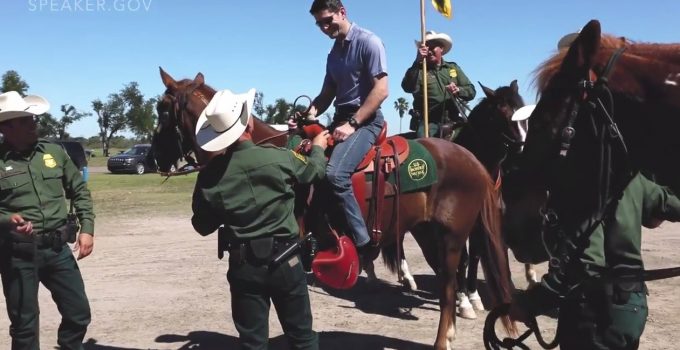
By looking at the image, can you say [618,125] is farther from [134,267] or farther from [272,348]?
[134,267]

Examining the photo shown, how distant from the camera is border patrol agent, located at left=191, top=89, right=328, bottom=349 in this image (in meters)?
3.32

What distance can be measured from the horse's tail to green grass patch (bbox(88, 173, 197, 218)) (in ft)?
35.2

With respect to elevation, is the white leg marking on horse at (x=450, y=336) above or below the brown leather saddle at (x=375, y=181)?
below

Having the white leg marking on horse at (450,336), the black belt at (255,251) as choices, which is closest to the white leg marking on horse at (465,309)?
the white leg marking on horse at (450,336)

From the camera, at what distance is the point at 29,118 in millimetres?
4188

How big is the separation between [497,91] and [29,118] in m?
4.88

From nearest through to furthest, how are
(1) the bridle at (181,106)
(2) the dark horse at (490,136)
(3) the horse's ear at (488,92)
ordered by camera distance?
(1) the bridle at (181,106) < (2) the dark horse at (490,136) < (3) the horse's ear at (488,92)

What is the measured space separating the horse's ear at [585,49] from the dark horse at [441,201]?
9.73 feet

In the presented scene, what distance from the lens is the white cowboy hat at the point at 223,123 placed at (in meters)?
3.30

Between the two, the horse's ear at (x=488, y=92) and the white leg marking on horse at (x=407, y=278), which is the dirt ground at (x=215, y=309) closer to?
the white leg marking on horse at (x=407, y=278)

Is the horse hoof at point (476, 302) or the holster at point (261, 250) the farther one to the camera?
the horse hoof at point (476, 302)

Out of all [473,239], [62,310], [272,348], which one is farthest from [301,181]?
[473,239]

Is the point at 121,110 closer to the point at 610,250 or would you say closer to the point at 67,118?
the point at 67,118

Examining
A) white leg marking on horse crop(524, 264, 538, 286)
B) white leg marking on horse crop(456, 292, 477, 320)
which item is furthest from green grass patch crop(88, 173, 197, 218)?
white leg marking on horse crop(456, 292, 477, 320)
